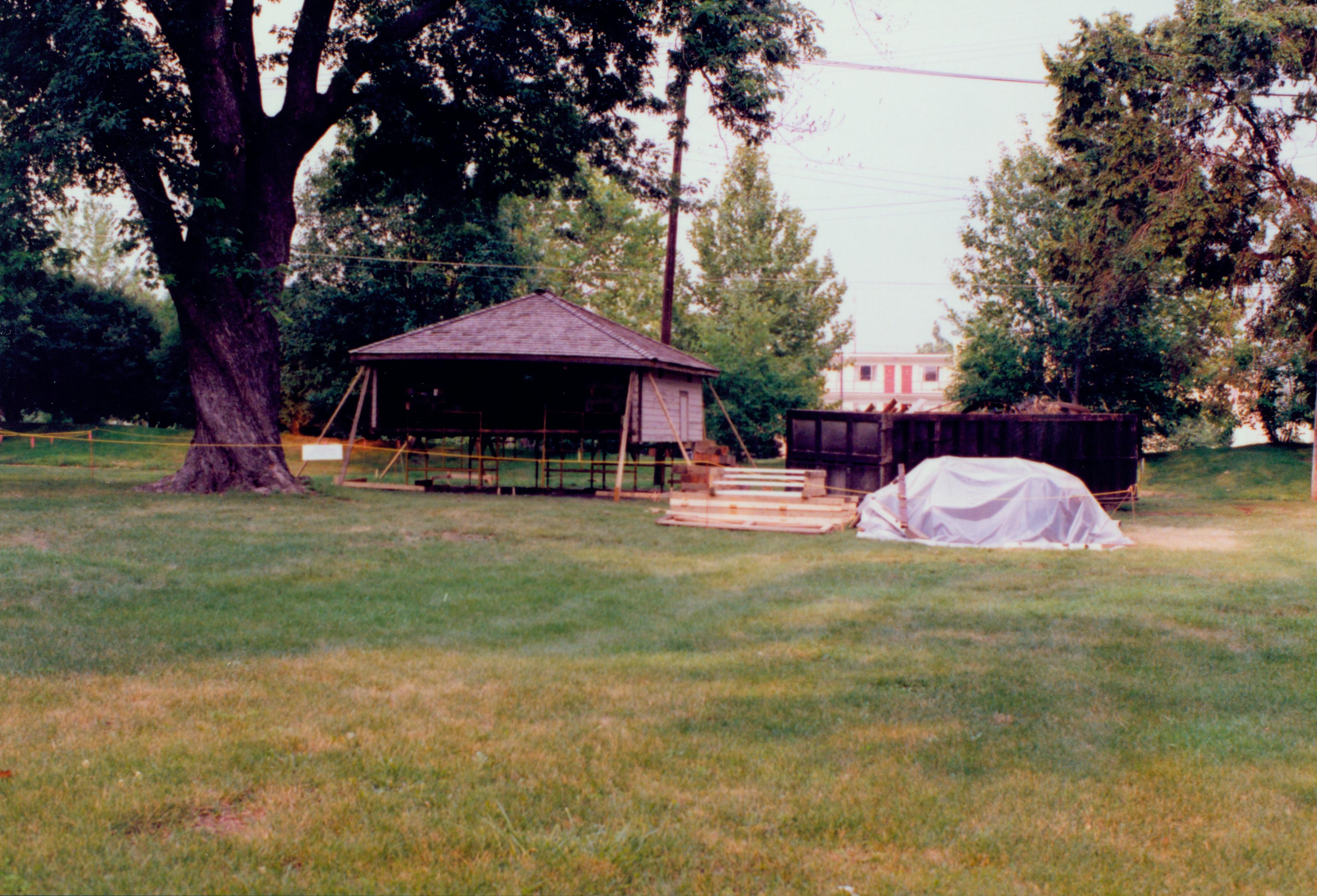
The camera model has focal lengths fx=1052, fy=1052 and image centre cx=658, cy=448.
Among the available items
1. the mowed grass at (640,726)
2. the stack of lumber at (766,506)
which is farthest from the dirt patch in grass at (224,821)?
the stack of lumber at (766,506)

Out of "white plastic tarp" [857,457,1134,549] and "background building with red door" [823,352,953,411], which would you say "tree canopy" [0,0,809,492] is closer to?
"white plastic tarp" [857,457,1134,549]

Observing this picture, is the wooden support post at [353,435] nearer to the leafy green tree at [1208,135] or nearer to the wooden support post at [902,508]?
the wooden support post at [902,508]

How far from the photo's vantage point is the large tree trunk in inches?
891

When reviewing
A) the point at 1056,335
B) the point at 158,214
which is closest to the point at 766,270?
the point at 1056,335

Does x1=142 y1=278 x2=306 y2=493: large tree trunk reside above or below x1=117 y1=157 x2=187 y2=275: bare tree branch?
below

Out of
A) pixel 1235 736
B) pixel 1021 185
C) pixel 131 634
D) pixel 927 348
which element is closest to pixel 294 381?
pixel 1021 185

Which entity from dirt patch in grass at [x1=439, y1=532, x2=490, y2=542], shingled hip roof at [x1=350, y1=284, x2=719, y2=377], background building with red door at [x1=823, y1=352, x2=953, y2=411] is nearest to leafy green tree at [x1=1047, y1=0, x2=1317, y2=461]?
shingled hip roof at [x1=350, y1=284, x2=719, y2=377]

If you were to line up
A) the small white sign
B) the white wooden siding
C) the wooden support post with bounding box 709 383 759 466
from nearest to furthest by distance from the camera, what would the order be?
the small white sign, the wooden support post with bounding box 709 383 759 466, the white wooden siding

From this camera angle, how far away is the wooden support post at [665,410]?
25.6 meters

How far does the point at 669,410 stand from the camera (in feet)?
93.8

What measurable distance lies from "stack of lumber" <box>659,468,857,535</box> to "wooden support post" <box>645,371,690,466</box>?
9.97ft

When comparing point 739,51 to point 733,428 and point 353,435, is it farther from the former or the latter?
point 353,435

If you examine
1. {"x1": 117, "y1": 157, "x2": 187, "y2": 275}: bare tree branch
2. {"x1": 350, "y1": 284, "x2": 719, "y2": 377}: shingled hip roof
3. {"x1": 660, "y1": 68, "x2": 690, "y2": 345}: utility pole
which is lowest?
{"x1": 350, "y1": 284, "x2": 719, "y2": 377}: shingled hip roof

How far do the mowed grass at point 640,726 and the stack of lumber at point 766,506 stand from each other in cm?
554
